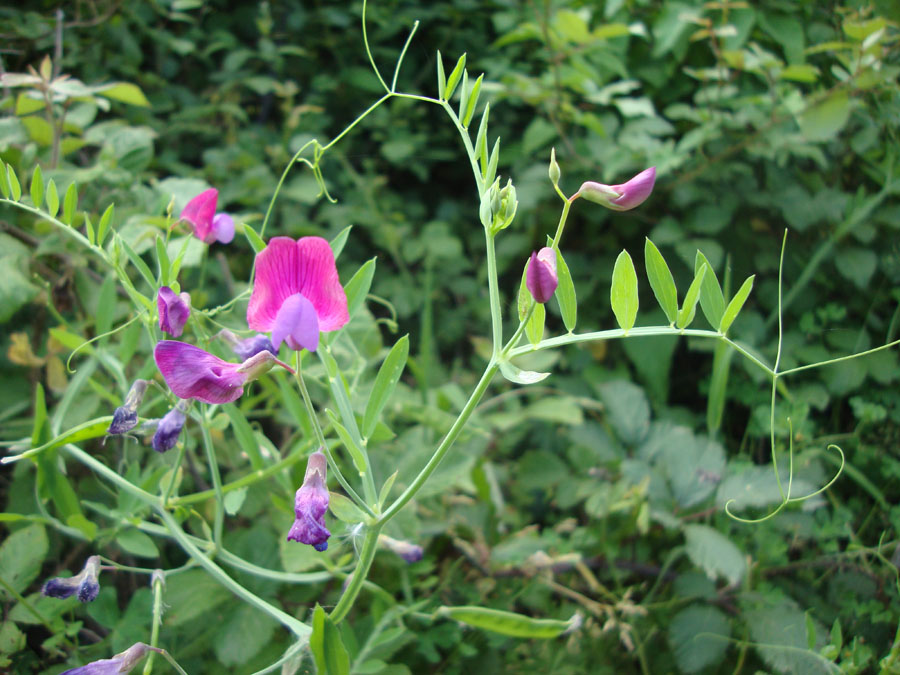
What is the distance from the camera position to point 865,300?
1.37 m

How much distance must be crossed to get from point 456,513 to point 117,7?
1.39 metres

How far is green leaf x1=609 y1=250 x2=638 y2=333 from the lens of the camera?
1.84 ft

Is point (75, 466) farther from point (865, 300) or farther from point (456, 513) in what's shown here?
point (865, 300)

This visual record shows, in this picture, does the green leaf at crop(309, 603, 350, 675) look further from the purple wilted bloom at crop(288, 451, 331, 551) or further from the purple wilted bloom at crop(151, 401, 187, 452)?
the purple wilted bloom at crop(151, 401, 187, 452)

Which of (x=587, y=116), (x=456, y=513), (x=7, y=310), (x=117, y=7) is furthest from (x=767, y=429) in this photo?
(x=117, y=7)

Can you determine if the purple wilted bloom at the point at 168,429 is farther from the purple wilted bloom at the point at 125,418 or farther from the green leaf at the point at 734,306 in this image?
the green leaf at the point at 734,306

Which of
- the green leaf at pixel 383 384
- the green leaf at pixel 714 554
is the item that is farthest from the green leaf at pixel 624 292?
the green leaf at pixel 714 554

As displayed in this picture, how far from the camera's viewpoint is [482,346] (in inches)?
55.5

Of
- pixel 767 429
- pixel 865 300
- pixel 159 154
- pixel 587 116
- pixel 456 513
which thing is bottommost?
pixel 456 513

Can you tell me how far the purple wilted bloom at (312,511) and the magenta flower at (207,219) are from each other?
1.01 feet

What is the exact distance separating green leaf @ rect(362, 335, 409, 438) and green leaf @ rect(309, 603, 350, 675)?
0.17 m

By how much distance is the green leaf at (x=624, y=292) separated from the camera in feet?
1.84

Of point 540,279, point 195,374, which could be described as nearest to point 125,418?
point 195,374

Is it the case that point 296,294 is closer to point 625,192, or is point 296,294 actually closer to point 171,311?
point 171,311
